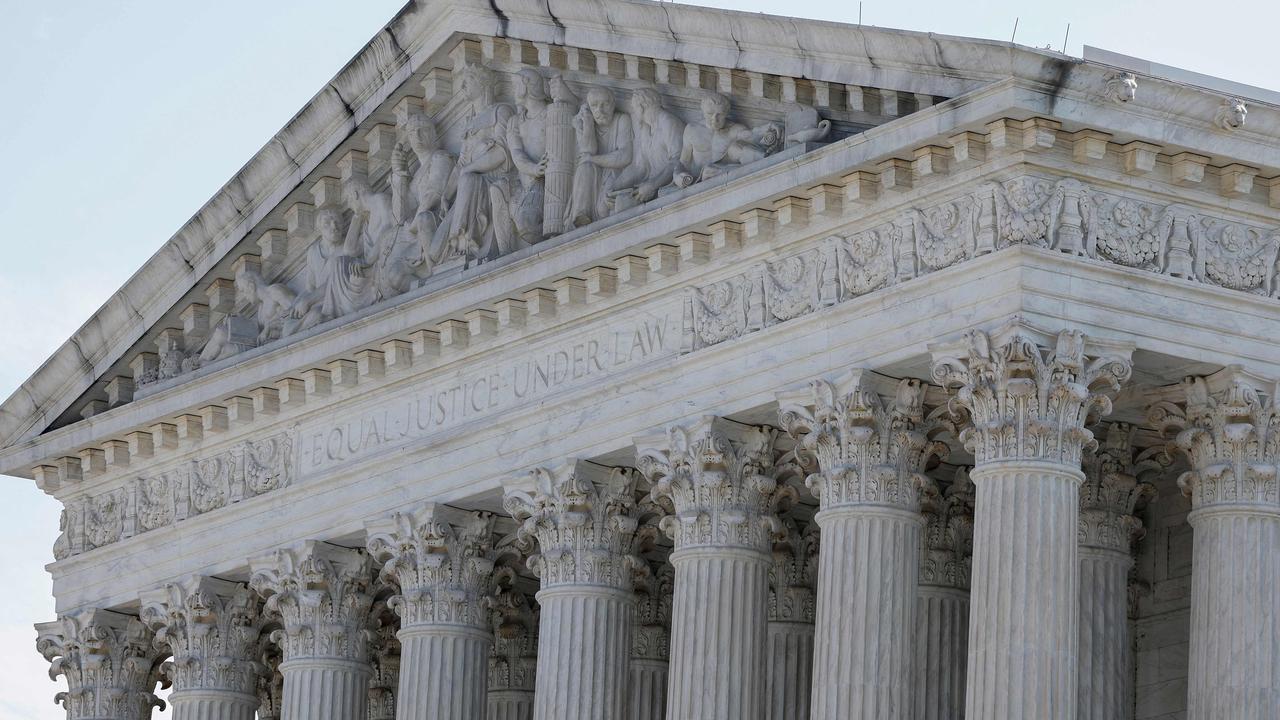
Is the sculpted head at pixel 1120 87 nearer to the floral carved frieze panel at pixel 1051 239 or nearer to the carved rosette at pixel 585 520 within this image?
the floral carved frieze panel at pixel 1051 239

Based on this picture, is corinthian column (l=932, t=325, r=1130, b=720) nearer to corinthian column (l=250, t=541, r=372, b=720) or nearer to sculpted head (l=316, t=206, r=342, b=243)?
corinthian column (l=250, t=541, r=372, b=720)

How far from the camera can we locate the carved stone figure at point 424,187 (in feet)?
156

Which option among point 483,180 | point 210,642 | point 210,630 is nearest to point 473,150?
point 483,180

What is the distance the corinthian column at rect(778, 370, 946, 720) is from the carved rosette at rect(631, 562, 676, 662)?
9.66 meters

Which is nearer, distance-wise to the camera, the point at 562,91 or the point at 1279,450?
the point at 1279,450

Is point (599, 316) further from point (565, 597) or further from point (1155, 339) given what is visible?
point (1155, 339)

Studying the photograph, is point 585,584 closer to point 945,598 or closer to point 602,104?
point 945,598

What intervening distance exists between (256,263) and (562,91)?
25.3 ft

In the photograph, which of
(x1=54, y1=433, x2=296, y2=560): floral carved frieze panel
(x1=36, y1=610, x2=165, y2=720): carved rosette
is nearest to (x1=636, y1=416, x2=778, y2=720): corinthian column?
(x1=54, y1=433, x2=296, y2=560): floral carved frieze panel

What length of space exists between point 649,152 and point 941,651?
308 inches

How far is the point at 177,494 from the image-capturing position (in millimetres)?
51844

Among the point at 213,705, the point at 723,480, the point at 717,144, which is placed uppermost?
the point at 717,144

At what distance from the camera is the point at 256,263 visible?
5116 cm

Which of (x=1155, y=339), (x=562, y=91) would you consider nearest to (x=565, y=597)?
(x=562, y=91)
